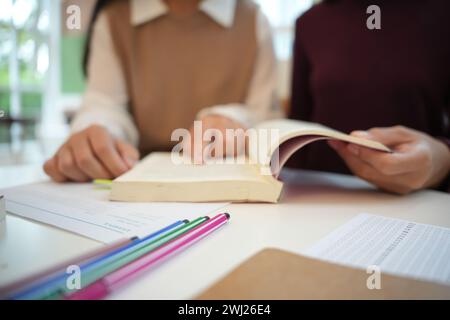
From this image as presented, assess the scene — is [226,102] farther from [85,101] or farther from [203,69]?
[85,101]

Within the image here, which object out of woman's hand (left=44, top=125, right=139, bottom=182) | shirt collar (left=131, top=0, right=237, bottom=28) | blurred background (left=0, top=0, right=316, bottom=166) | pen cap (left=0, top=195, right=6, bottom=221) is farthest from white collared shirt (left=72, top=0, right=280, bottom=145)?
blurred background (left=0, top=0, right=316, bottom=166)

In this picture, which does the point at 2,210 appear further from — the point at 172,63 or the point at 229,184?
the point at 172,63

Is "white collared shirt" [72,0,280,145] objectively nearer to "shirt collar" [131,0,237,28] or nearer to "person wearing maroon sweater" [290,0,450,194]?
"shirt collar" [131,0,237,28]

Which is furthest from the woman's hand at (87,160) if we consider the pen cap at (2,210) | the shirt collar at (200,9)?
the shirt collar at (200,9)

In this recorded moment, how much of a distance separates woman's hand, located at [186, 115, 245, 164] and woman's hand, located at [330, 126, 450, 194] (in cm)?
16

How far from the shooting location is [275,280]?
0.20m

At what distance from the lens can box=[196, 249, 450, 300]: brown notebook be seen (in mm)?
Result: 186

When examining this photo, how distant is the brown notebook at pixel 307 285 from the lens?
7.3 inches

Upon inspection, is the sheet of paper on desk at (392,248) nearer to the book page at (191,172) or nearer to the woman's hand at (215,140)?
the book page at (191,172)

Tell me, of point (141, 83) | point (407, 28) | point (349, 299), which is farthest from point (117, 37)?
point (349, 299)

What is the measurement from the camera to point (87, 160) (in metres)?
0.44

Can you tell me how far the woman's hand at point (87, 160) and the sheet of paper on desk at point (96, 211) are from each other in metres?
0.05
